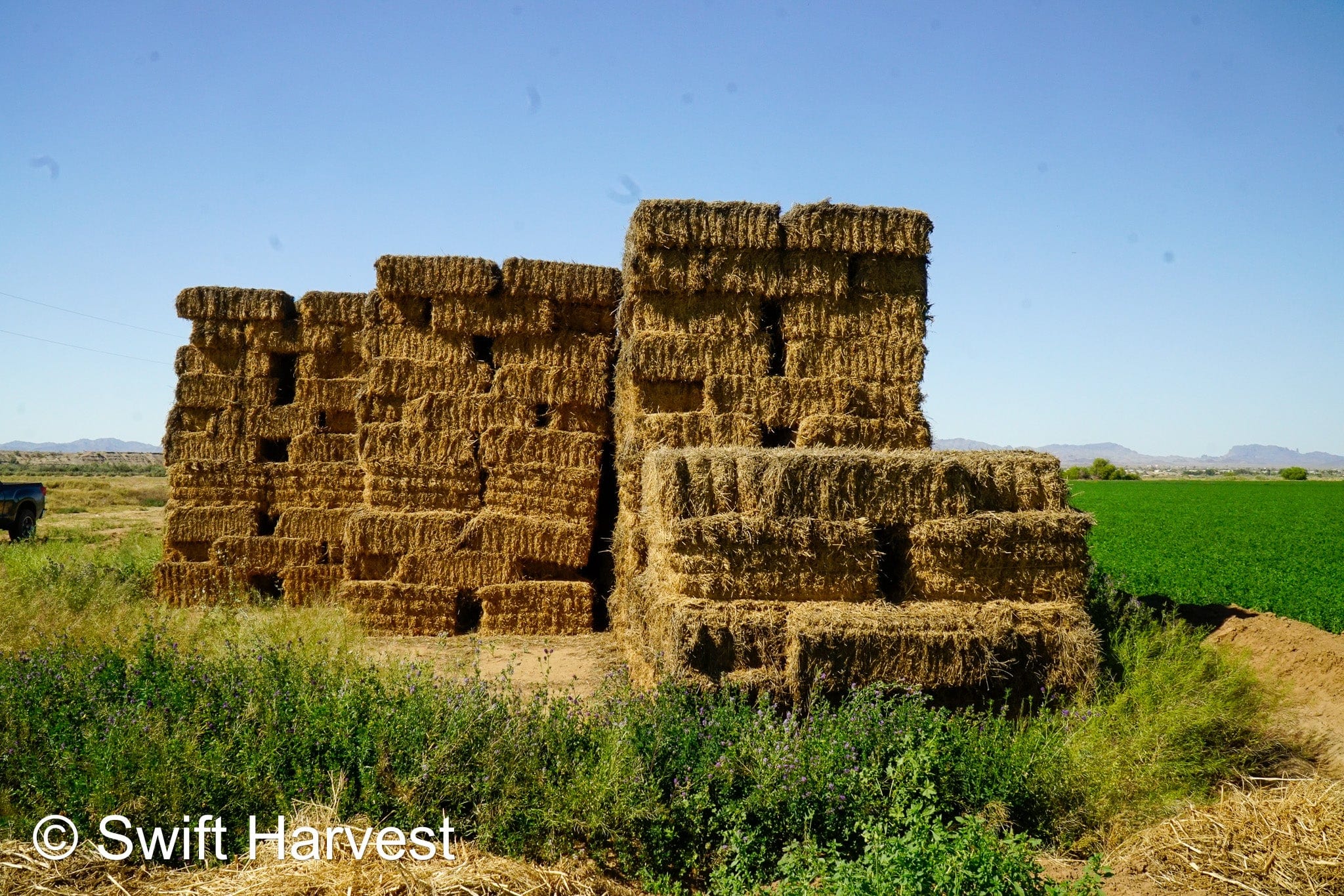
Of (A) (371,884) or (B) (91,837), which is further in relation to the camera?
(B) (91,837)

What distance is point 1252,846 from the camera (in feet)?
18.0

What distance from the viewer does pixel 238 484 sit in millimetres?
Answer: 12602

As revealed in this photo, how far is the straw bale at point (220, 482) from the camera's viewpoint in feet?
41.3

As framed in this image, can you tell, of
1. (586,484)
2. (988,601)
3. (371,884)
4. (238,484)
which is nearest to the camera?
(371,884)

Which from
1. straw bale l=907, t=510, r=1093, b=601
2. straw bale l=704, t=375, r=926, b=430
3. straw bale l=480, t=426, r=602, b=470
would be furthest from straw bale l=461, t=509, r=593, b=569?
straw bale l=907, t=510, r=1093, b=601

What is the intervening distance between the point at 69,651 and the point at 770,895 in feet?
18.9

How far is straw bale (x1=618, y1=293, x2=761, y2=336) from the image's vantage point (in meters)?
9.97

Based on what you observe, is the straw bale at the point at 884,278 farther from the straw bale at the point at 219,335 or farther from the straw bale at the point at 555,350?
the straw bale at the point at 219,335

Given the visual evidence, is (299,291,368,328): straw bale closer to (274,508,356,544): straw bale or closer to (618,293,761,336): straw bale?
(274,508,356,544): straw bale

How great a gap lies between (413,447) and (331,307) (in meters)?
2.72

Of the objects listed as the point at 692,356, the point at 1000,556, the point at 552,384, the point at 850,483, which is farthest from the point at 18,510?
the point at 1000,556

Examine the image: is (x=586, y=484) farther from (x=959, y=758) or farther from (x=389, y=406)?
(x=959, y=758)

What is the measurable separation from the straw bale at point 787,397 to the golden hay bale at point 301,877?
5.85 meters

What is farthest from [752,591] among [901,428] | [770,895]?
[901,428]
